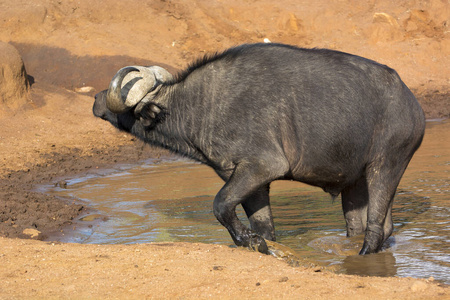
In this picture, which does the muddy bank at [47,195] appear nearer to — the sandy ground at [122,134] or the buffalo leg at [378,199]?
the sandy ground at [122,134]

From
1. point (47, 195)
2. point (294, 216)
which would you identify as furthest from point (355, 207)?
point (47, 195)

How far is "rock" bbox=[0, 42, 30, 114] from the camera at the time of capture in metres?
13.8

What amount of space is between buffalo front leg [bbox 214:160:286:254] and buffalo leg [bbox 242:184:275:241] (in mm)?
465

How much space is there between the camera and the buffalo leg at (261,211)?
6.12 m

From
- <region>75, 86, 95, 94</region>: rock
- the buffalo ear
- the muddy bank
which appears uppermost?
the buffalo ear

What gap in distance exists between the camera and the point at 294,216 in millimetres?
7688

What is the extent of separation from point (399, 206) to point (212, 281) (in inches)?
163

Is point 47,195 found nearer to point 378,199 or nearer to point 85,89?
point 378,199

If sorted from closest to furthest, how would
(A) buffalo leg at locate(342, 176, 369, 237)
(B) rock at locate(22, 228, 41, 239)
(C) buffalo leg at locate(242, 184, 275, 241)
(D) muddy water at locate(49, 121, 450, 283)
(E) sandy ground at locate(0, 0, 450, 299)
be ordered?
(E) sandy ground at locate(0, 0, 450, 299) → (D) muddy water at locate(49, 121, 450, 283) → (C) buffalo leg at locate(242, 184, 275, 241) → (A) buffalo leg at locate(342, 176, 369, 237) → (B) rock at locate(22, 228, 41, 239)

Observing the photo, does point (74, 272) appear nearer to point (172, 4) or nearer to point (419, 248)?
point (419, 248)

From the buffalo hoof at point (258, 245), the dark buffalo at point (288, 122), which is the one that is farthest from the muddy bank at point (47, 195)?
the buffalo hoof at point (258, 245)

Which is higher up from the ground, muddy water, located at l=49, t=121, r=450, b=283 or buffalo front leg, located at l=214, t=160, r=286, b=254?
buffalo front leg, located at l=214, t=160, r=286, b=254

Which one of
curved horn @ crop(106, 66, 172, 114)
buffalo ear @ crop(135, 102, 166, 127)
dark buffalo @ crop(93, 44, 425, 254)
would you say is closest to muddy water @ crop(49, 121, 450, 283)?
dark buffalo @ crop(93, 44, 425, 254)

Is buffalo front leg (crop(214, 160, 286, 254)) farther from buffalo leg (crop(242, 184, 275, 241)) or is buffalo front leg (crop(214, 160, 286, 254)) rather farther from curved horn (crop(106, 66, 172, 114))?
curved horn (crop(106, 66, 172, 114))
